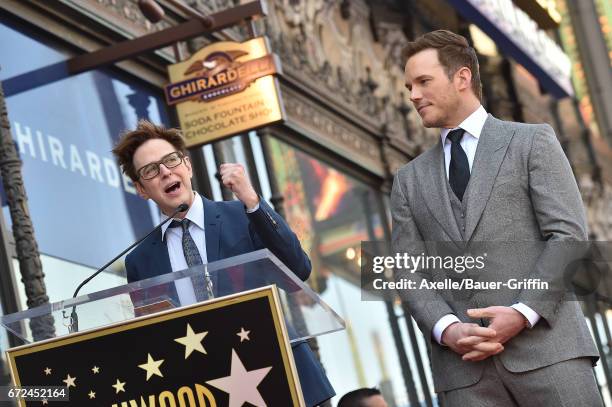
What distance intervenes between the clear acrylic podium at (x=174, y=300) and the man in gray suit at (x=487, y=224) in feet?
1.35

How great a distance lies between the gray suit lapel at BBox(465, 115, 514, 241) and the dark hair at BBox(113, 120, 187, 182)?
3.94 feet

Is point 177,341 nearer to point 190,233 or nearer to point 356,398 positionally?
point 190,233

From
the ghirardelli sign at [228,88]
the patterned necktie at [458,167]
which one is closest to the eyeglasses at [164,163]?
the patterned necktie at [458,167]

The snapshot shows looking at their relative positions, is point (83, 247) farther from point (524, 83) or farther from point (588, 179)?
point (588, 179)

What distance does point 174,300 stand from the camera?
4.05m

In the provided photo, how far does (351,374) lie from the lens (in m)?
11.7

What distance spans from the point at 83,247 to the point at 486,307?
4.46 m

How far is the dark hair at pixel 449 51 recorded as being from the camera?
437 cm

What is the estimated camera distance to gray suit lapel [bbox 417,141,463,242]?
427 cm

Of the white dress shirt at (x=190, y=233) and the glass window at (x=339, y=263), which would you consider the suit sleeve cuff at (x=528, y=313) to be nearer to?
the white dress shirt at (x=190, y=233)

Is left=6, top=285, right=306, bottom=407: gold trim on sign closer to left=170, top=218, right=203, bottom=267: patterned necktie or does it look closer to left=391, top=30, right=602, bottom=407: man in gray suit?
left=391, top=30, right=602, bottom=407: man in gray suit

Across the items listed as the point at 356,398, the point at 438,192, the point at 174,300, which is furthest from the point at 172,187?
the point at 356,398

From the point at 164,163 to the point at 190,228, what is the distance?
10.5 inches

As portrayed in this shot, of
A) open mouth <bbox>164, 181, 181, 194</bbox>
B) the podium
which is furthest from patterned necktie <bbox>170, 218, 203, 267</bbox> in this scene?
the podium
